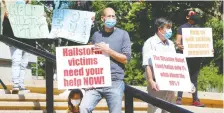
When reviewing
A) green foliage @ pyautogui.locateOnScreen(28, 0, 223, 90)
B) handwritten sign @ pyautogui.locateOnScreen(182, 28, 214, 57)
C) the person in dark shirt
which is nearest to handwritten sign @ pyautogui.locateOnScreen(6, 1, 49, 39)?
the person in dark shirt

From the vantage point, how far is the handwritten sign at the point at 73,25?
30.5 ft

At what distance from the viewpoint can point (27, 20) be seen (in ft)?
31.1

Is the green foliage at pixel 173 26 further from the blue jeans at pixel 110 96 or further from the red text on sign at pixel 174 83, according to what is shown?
the blue jeans at pixel 110 96

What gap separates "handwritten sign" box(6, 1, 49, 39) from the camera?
9211mm

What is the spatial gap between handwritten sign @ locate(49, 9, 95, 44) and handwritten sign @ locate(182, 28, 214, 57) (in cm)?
155

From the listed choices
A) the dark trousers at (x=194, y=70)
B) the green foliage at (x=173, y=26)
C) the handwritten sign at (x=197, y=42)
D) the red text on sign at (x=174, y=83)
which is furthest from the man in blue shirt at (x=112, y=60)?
the green foliage at (x=173, y=26)

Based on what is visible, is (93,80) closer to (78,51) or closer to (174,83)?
(78,51)

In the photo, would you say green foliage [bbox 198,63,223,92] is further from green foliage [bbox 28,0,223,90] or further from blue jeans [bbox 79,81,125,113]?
blue jeans [bbox 79,81,125,113]

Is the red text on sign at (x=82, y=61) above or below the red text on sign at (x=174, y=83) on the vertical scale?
above

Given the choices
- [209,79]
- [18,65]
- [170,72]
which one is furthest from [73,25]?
[209,79]

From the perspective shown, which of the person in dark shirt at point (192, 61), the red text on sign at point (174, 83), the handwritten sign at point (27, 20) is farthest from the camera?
the person in dark shirt at point (192, 61)

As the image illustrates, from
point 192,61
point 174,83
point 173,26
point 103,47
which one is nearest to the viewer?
point 103,47

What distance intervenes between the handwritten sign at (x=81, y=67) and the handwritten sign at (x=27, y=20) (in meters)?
2.65

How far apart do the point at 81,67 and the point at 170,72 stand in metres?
1.11
